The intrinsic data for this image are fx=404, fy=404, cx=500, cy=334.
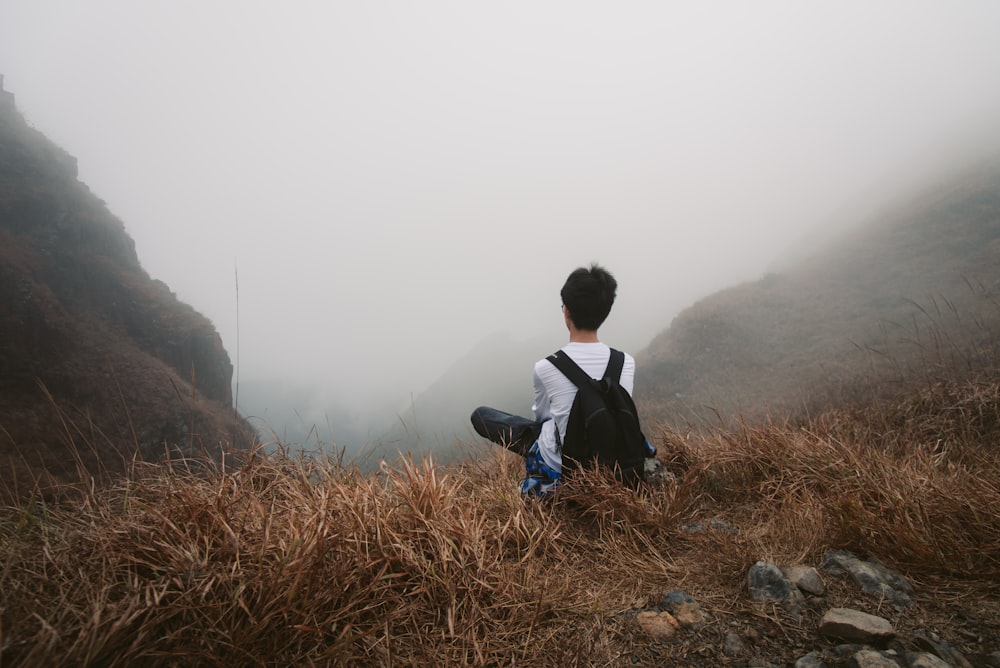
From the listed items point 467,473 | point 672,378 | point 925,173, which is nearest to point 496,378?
point 672,378

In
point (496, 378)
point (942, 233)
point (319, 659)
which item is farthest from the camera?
point (496, 378)

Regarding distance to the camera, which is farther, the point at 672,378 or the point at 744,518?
the point at 672,378

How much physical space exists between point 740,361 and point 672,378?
15.2 feet

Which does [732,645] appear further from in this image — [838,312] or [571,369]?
[838,312]

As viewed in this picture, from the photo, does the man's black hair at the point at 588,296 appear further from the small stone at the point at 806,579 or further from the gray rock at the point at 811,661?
the gray rock at the point at 811,661

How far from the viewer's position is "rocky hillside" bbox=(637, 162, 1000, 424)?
20.9 metres

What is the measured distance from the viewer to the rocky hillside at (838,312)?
2089 centimetres

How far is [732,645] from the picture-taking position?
1601 millimetres

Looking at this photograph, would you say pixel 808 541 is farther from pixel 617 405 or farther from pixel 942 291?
pixel 942 291

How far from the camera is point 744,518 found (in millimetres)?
2922

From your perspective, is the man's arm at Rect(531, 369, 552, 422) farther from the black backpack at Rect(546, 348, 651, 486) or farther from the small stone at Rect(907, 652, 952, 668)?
the small stone at Rect(907, 652, 952, 668)

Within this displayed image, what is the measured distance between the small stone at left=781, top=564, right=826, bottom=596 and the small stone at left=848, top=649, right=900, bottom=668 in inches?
15.5

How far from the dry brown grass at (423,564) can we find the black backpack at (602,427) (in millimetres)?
220

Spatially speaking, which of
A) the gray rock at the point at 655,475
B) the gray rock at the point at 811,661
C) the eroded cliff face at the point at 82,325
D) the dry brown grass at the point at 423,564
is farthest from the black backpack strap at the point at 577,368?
the eroded cliff face at the point at 82,325
